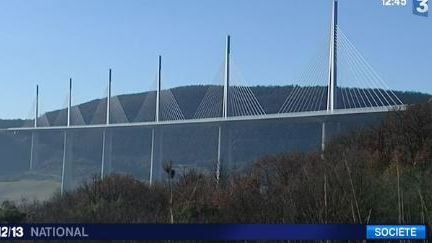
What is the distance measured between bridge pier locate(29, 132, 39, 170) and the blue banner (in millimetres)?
58209

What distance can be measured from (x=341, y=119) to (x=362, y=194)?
33707mm

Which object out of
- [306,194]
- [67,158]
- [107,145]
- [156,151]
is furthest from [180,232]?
[67,158]

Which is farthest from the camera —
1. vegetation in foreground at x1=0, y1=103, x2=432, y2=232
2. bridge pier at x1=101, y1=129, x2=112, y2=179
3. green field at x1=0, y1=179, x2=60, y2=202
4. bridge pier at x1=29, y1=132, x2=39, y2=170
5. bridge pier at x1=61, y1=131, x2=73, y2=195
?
bridge pier at x1=29, y1=132, x2=39, y2=170

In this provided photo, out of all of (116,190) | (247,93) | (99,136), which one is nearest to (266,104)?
(247,93)

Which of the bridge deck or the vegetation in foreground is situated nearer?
the vegetation in foreground

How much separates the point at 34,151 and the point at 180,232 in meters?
64.3

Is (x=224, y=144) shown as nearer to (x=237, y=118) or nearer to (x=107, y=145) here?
(x=237, y=118)

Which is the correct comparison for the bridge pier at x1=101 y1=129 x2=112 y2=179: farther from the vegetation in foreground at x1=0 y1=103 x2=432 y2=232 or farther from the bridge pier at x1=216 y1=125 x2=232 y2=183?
the vegetation in foreground at x1=0 y1=103 x2=432 y2=232

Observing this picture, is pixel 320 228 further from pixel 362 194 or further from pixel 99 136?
pixel 99 136

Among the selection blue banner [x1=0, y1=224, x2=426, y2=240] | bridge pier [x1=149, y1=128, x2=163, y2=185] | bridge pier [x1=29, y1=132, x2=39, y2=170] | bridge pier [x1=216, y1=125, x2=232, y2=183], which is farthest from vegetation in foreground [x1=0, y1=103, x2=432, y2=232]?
bridge pier [x1=29, y1=132, x2=39, y2=170]

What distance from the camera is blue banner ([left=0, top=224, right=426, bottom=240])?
22.5 feet

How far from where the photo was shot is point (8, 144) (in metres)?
72.5

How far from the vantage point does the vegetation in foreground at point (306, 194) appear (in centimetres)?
1037

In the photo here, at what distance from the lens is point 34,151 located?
227 feet
